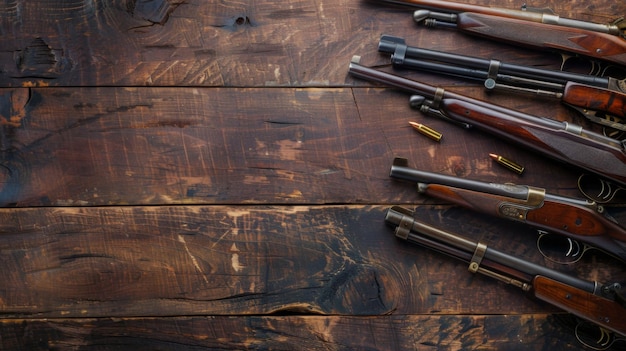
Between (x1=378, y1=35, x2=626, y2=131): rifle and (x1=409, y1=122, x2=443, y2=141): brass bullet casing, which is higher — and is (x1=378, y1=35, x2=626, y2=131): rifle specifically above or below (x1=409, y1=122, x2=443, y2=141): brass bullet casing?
above

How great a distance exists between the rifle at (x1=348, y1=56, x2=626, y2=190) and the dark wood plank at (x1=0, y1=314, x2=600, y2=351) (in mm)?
578

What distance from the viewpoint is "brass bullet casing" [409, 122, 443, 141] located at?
103 inches

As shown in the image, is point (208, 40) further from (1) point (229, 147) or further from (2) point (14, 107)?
(2) point (14, 107)

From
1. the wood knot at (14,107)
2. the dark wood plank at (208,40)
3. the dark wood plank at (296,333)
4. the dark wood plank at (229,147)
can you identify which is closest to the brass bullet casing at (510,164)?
the dark wood plank at (229,147)

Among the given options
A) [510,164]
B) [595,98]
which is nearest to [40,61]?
[510,164]

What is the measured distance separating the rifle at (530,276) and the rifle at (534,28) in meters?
0.76

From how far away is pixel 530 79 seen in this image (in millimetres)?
2633

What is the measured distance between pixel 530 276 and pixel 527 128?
1.72ft

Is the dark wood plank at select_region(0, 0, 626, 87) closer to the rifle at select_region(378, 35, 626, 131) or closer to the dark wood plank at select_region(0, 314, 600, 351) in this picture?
the rifle at select_region(378, 35, 626, 131)

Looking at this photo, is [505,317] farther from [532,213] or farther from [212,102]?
[212,102]

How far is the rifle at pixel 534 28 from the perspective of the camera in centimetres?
260

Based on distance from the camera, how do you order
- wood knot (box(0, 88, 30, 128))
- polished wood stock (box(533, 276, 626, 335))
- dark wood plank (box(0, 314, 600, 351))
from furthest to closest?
wood knot (box(0, 88, 30, 128)) → dark wood plank (box(0, 314, 600, 351)) → polished wood stock (box(533, 276, 626, 335))

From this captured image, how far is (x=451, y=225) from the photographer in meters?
2.58

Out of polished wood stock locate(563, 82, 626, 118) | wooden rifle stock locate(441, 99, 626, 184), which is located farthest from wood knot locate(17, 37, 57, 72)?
polished wood stock locate(563, 82, 626, 118)
